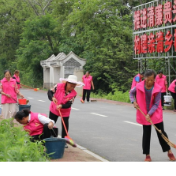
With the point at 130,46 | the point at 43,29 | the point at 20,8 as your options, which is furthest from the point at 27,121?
the point at 20,8

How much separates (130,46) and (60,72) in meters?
9.05

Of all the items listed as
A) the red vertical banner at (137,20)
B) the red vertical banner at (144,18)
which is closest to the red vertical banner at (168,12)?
the red vertical banner at (144,18)

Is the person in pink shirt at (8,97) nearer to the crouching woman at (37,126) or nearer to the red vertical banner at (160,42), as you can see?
the crouching woman at (37,126)

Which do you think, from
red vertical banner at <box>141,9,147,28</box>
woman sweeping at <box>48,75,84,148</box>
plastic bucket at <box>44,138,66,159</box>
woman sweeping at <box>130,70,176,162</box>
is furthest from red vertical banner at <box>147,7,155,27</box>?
plastic bucket at <box>44,138,66,159</box>

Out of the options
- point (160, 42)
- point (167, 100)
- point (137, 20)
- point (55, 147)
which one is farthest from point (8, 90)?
point (137, 20)

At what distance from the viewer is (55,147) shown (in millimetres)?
8359

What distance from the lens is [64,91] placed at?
9578 mm

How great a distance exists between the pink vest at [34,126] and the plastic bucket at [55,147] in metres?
0.50

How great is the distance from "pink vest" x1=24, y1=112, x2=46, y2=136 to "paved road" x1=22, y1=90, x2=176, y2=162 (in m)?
1.53

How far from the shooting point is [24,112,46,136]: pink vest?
8.62 metres

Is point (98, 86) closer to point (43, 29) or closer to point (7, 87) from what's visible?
point (43, 29)

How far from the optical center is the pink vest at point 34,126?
8.62m

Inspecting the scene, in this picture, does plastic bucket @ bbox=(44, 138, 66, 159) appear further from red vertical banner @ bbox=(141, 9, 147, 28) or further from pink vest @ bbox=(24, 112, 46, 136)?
red vertical banner @ bbox=(141, 9, 147, 28)
